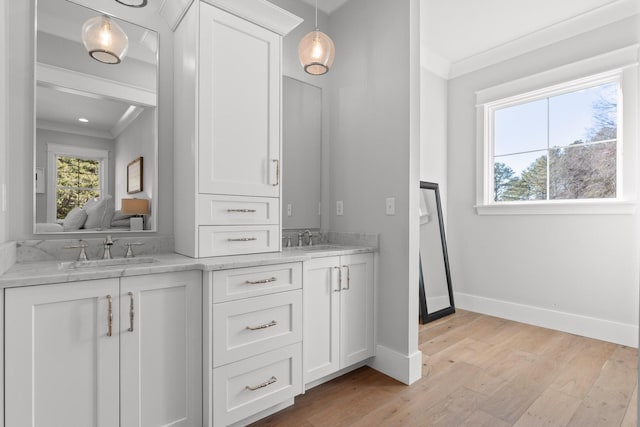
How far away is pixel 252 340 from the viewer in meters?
1.61

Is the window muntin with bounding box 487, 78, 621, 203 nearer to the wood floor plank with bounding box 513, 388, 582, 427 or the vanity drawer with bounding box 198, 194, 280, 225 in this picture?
the wood floor plank with bounding box 513, 388, 582, 427

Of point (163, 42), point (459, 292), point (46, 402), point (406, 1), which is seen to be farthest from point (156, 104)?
point (459, 292)

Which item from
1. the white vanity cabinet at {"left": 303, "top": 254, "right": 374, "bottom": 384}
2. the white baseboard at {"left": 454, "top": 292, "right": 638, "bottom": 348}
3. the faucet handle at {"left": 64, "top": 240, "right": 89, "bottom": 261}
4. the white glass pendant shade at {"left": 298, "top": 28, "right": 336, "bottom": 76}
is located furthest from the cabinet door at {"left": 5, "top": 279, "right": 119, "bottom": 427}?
the white baseboard at {"left": 454, "top": 292, "right": 638, "bottom": 348}

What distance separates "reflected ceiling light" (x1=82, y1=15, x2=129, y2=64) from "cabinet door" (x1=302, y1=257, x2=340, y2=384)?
5.18 ft

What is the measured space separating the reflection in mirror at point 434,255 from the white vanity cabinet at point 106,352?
8.40ft

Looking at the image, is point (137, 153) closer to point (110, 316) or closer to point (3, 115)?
point (3, 115)

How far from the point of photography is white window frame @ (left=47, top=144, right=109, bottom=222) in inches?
63.9

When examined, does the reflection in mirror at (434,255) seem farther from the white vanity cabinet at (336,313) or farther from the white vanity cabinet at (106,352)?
the white vanity cabinet at (106,352)

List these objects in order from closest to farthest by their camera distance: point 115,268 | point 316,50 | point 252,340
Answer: point 115,268, point 252,340, point 316,50

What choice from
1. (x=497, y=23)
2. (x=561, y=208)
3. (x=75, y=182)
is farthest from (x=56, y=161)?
(x=561, y=208)

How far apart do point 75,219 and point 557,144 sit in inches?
157

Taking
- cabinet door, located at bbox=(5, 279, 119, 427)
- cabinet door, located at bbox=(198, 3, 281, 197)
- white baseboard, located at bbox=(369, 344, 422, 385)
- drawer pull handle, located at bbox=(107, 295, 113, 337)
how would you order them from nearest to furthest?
cabinet door, located at bbox=(5, 279, 119, 427), drawer pull handle, located at bbox=(107, 295, 113, 337), cabinet door, located at bbox=(198, 3, 281, 197), white baseboard, located at bbox=(369, 344, 422, 385)

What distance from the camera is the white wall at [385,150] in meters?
2.15

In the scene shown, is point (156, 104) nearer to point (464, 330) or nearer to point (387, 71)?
point (387, 71)
